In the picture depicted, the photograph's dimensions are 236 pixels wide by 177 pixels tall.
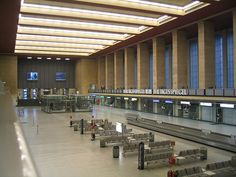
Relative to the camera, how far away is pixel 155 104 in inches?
1169

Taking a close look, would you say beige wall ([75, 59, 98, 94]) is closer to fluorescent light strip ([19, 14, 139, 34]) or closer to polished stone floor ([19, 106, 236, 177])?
fluorescent light strip ([19, 14, 139, 34])

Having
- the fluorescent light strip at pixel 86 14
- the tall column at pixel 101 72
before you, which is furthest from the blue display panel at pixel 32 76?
the fluorescent light strip at pixel 86 14

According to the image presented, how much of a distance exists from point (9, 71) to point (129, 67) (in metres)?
19.6

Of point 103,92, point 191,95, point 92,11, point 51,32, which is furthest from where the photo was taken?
point 103,92

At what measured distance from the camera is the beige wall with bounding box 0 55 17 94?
39531 millimetres

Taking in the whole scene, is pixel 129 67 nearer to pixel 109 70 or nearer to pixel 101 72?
pixel 109 70

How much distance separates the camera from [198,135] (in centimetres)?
1405

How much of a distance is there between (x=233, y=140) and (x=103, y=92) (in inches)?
1250

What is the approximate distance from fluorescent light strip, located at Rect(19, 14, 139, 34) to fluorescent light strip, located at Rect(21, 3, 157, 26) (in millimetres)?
2852

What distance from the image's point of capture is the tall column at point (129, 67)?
3569 centimetres

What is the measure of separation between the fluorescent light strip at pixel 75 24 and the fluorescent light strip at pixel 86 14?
2852mm

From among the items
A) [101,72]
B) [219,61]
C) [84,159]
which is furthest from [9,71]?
[84,159]

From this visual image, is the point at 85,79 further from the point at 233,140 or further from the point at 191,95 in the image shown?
the point at 233,140

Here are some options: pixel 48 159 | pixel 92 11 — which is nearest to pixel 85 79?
pixel 92 11
